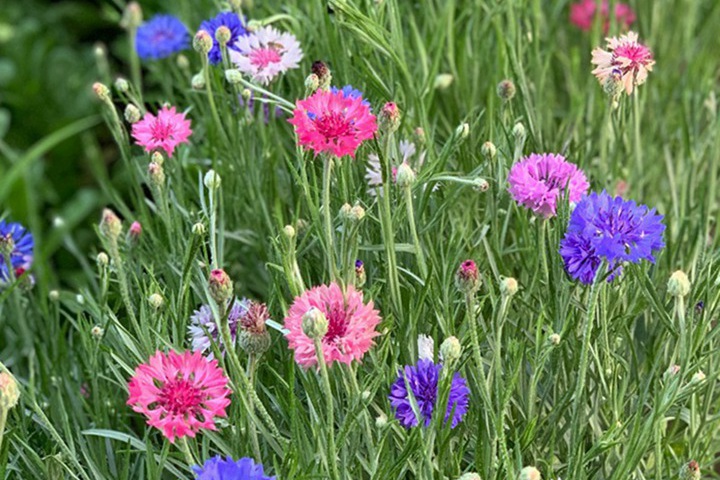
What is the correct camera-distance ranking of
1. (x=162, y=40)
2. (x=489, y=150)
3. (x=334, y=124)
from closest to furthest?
(x=334, y=124)
(x=489, y=150)
(x=162, y=40)

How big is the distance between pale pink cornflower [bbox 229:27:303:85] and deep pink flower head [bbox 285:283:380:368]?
33 centimetres

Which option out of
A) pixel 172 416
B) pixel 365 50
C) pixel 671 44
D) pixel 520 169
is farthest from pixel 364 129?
pixel 671 44

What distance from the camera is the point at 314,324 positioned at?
595mm

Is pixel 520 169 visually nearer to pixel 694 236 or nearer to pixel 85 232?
pixel 694 236

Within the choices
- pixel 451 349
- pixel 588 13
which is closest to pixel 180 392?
pixel 451 349

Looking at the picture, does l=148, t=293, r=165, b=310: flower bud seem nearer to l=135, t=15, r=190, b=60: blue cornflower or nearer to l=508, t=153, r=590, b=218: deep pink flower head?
l=508, t=153, r=590, b=218: deep pink flower head

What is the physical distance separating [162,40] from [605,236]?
0.75m

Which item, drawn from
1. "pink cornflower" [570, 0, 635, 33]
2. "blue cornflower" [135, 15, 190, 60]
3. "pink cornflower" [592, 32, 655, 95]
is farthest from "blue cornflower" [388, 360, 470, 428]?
"pink cornflower" [570, 0, 635, 33]

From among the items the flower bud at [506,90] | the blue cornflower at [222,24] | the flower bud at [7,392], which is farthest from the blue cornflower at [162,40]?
the flower bud at [7,392]

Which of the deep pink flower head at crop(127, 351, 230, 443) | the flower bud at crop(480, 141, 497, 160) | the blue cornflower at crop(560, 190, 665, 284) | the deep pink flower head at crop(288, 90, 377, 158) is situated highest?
the flower bud at crop(480, 141, 497, 160)

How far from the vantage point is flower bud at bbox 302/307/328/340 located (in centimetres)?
60

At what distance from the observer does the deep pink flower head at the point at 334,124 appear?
27.9 inches

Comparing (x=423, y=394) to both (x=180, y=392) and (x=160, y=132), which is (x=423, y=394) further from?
(x=160, y=132)

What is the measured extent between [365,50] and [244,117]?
0.15 meters
